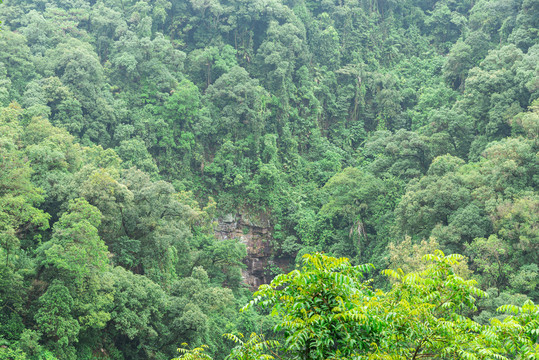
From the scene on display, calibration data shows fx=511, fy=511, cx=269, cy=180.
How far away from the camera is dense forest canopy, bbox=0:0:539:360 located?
1586 cm

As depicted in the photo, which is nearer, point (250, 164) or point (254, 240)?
point (254, 240)

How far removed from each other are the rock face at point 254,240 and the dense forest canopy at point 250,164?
47 centimetres

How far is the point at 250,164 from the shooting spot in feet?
107

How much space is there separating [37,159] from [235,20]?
20.5 m

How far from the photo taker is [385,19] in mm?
43312

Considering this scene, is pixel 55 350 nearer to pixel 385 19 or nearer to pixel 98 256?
pixel 98 256

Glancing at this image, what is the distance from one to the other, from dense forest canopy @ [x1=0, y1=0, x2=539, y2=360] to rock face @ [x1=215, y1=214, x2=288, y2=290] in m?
0.47

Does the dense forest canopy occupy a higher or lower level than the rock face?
higher

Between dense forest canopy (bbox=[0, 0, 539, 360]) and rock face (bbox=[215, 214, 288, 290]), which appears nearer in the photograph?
dense forest canopy (bbox=[0, 0, 539, 360])

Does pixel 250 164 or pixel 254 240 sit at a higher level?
pixel 250 164

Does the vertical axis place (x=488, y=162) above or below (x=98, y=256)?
above

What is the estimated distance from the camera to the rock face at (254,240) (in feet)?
103

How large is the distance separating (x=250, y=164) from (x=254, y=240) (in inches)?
190

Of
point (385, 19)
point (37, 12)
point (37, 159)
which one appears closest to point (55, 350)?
point (37, 159)
